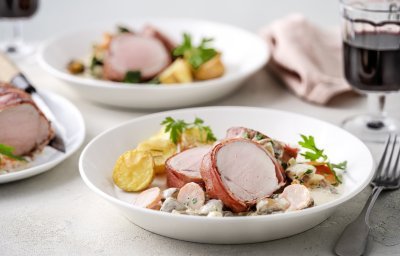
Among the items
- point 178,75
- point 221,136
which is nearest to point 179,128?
point 221,136

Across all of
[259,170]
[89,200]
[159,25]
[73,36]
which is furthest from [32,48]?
[259,170]

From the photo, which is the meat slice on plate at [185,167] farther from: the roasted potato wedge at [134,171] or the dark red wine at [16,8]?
the dark red wine at [16,8]

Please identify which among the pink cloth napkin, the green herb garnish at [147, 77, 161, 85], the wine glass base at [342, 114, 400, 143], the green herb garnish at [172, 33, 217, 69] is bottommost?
the wine glass base at [342, 114, 400, 143]

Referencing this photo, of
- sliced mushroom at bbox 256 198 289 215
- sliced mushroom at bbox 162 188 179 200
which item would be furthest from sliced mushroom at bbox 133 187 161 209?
sliced mushroom at bbox 256 198 289 215

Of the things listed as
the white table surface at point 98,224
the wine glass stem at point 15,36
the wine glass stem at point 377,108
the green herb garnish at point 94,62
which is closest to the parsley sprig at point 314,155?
the white table surface at point 98,224

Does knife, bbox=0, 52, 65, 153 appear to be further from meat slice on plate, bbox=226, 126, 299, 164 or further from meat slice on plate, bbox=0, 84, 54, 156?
meat slice on plate, bbox=226, 126, 299, 164
